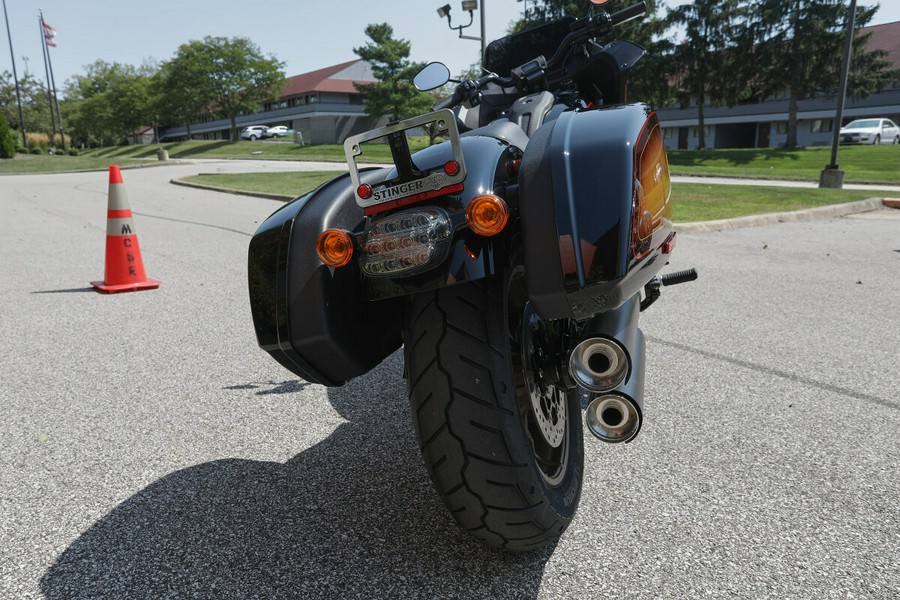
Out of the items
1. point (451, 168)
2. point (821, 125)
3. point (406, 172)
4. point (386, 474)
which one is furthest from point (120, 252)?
point (821, 125)

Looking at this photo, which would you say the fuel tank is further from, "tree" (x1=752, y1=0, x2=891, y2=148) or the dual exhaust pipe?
"tree" (x1=752, y1=0, x2=891, y2=148)

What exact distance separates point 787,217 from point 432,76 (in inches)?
369

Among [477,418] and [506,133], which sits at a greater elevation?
[506,133]

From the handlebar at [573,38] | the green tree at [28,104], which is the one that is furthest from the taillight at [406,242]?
the green tree at [28,104]

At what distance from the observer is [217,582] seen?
1.91 metres

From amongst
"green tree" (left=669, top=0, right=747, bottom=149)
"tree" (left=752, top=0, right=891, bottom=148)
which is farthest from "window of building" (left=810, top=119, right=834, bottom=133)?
"green tree" (left=669, top=0, right=747, bottom=149)

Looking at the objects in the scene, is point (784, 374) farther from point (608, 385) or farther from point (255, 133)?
point (255, 133)

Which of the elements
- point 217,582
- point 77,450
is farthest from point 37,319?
point 217,582

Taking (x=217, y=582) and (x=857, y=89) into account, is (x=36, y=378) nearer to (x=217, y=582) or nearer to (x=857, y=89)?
(x=217, y=582)

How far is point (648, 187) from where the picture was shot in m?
1.87

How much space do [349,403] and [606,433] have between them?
1789 mm

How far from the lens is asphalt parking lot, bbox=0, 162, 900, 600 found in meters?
1.93

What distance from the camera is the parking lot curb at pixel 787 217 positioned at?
9438 mm

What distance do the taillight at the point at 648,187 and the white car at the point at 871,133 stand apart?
128 ft
